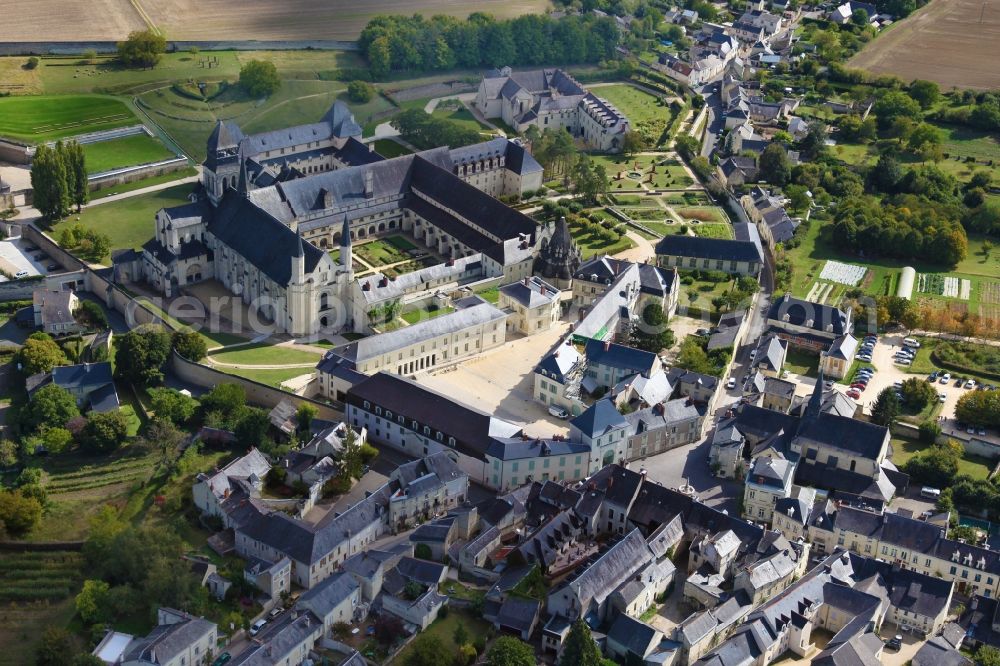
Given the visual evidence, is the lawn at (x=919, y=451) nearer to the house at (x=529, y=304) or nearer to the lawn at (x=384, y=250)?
the house at (x=529, y=304)

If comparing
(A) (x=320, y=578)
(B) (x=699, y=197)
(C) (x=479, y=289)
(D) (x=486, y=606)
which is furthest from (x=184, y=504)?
(B) (x=699, y=197)

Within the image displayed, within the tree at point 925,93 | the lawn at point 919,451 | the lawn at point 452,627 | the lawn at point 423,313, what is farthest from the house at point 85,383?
the tree at point 925,93

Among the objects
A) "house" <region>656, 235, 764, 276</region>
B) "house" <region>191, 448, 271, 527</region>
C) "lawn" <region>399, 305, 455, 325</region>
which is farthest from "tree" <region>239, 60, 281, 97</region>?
"house" <region>191, 448, 271, 527</region>

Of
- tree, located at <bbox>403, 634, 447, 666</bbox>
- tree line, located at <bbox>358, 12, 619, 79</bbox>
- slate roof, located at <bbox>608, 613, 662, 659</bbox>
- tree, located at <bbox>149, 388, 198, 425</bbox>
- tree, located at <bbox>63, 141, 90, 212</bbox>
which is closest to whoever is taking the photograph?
tree, located at <bbox>403, 634, 447, 666</bbox>

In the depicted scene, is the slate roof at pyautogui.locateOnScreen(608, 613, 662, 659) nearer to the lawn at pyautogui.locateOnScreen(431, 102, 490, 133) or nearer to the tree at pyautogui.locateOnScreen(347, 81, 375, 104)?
the lawn at pyautogui.locateOnScreen(431, 102, 490, 133)

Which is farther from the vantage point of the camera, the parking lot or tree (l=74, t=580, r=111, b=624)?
the parking lot

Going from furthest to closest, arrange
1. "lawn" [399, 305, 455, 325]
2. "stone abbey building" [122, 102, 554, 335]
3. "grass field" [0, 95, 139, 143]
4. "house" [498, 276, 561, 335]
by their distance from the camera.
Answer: "grass field" [0, 95, 139, 143] < "house" [498, 276, 561, 335] < "lawn" [399, 305, 455, 325] < "stone abbey building" [122, 102, 554, 335]

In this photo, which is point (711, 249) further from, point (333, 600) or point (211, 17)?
point (211, 17)
